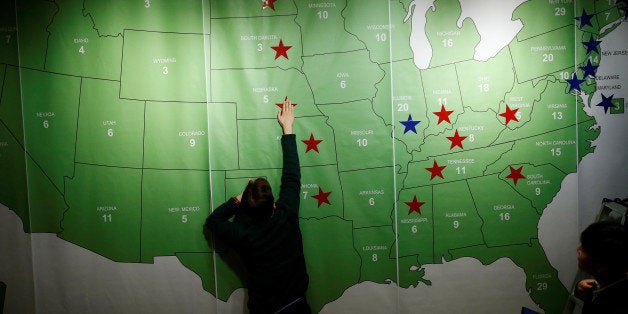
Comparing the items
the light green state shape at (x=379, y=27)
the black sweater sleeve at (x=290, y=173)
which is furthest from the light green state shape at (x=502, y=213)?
the black sweater sleeve at (x=290, y=173)

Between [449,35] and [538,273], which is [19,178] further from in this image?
[538,273]

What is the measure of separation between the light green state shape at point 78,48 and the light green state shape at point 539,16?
2635 mm

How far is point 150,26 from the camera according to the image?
241 cm

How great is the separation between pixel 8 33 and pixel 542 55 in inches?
137

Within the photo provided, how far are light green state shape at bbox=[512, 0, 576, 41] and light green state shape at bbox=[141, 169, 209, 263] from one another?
7.66ft

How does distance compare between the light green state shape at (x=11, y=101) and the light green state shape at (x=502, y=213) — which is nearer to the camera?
the light green state shape at (x=11, y=101)

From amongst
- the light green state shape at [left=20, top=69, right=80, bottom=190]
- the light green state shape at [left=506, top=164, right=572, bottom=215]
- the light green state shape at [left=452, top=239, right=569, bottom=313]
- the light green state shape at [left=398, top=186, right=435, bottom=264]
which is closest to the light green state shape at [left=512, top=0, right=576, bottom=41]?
the light green state shape at [left=506, top=164, right=572, bottom=215]

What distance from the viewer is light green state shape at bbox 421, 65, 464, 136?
252cm

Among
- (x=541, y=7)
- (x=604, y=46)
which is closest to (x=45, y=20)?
(x=541, y=7)

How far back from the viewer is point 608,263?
1.60 metres

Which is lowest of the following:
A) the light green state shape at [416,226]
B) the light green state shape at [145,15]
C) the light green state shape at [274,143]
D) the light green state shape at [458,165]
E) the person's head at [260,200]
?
the light green state shape at [416,226]

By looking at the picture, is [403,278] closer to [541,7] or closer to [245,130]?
[245,130]

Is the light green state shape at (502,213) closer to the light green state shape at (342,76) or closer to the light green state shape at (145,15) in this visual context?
the light green state shape at (342,76)

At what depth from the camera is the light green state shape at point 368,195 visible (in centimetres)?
252
